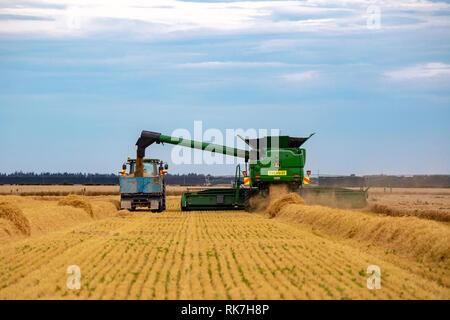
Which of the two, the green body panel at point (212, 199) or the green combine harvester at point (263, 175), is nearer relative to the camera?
the green combine harvester at point (263, 175)

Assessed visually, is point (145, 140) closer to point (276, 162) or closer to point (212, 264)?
point (276, 162)

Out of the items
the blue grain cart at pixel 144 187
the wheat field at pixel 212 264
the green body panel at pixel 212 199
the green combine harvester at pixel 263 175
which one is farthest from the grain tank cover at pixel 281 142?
the wheat field at pixel 212 264

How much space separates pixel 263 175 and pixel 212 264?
18929 mm

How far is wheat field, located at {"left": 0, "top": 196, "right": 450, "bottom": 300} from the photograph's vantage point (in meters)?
9.42

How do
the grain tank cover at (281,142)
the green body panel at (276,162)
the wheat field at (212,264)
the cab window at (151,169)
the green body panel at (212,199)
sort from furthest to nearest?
the green body panel at (212,199), the cab window at (151,169), the grain tank cover at (281,142), the green body panel at (276,162), the wheat field at (212,264)

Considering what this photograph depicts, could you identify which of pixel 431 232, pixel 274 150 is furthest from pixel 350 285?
pixel 274 150

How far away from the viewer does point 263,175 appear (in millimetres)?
30906

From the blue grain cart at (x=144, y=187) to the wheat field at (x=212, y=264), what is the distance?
10.3 m

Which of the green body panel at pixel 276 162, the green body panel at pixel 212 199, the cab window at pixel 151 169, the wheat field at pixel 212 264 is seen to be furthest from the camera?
the green body panel at pixel 212 199

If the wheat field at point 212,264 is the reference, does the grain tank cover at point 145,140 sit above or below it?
above

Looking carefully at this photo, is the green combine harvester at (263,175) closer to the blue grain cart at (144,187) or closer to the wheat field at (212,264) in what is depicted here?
the blue grain cart at (144,187)

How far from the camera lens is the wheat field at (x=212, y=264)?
30.9ft
